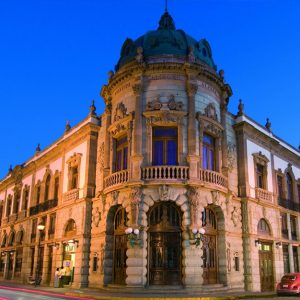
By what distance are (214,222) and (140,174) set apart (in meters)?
5.63

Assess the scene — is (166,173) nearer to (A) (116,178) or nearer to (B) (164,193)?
(B) (164,193)

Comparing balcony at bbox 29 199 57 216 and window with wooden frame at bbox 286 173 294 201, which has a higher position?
window with wooden frame at bbox 286 173 294 201

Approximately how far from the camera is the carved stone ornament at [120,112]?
25.5m

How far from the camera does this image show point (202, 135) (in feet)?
79.8

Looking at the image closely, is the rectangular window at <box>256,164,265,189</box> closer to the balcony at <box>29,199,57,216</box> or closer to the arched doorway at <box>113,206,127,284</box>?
the arched doorway at <box>113,206,127,284</box>

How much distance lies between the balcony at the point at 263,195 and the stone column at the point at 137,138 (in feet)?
31.0

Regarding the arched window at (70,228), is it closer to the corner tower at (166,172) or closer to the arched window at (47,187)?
the corner tower at (166,172)

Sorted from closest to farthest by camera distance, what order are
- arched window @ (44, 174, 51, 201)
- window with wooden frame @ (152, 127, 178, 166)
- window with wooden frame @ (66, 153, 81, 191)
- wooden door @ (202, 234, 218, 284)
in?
wooden door @ (202, 234, 218, 284) → window with wooden frame @ (152, 127, 178, 166) → window with wooden frame @ (66, 153, 81, 191) → arched window @ (44, 174, 51, 201)

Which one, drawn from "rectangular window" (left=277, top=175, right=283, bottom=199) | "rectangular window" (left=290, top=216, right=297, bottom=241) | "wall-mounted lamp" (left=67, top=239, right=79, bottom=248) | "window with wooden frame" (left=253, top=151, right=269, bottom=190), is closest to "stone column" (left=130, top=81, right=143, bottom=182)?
"wall-mounted lamp" (left=67, top=239, right=79, bottom=248)

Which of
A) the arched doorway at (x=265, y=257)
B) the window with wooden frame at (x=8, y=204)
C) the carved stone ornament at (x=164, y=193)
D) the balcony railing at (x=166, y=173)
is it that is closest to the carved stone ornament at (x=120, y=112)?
the balcony railing at (x=166, y=173)

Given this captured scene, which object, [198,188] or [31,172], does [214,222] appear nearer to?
[198,188]

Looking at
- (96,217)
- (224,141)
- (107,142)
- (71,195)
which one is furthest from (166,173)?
(71,195)

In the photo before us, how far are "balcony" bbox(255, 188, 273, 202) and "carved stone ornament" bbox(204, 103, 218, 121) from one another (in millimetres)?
6234

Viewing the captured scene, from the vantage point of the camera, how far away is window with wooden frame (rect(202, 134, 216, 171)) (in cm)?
2464
